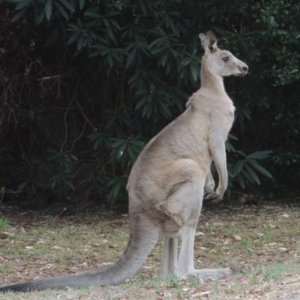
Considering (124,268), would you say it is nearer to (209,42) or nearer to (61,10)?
(209,42)

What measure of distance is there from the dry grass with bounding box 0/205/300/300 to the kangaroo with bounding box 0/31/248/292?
15 cm

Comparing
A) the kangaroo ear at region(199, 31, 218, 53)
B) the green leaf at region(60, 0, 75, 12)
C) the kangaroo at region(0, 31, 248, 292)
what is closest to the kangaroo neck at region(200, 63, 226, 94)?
the kangaroo ear at region(199, 31, 218, 53)

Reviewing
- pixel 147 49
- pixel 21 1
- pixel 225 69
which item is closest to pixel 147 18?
pixel 147 49

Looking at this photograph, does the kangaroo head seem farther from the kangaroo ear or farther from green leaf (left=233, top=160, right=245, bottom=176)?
green leaf (left=233, top=160, right=245, bottom=176)

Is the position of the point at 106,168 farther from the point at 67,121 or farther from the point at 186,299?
the point at 186,299

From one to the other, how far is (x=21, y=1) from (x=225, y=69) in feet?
8.62

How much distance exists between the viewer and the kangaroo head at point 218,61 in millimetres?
7332

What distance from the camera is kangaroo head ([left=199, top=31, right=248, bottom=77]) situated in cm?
733

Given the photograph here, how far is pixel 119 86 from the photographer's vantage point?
406 inches

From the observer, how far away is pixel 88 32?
8.88 metres

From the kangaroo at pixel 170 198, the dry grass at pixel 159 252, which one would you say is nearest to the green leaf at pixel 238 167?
the dry grass at pixel 159 252

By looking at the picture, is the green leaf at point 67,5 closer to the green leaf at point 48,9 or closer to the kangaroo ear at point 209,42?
the green leaf at point 48,9

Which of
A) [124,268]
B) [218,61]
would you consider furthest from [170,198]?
[218,61]

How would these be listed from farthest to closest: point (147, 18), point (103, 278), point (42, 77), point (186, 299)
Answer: point (42, 77)
point (147, 18)
point (103, 278)
point (186, 299)
